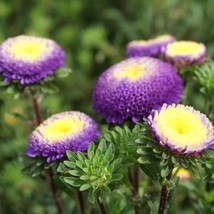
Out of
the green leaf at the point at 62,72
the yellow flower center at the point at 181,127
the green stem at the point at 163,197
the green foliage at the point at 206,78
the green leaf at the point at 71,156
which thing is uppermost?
the yellow flower center at the point at 181,127

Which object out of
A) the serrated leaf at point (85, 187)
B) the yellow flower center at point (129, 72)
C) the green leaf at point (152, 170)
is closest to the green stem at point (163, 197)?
the green leaf at point (152, 170)

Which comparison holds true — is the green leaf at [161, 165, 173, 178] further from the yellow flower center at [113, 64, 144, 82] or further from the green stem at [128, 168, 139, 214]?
the yellow flower center at [113, 64, 144, 82]

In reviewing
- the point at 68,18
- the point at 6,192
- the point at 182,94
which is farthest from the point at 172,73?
the point at 68,18

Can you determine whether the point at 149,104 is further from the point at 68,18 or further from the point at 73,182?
the point at 68,18

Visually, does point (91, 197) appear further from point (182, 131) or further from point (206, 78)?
point (206, 78)

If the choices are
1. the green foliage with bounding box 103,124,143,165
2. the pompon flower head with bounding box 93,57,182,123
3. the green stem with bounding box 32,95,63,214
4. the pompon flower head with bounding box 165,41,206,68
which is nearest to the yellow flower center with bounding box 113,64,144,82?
the pompon flower head with bounding box 93,57,182,123

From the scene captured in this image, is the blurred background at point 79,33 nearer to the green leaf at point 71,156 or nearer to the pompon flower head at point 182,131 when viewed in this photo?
the green leaf at point 71,156

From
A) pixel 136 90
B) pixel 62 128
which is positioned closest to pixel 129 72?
pixel 136 90

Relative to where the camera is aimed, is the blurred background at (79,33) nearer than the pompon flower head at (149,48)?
No
